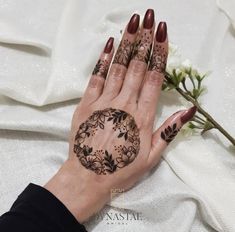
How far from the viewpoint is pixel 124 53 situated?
91 cm

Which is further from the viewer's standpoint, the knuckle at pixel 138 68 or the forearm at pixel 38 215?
the knuckle at pixel 138 68

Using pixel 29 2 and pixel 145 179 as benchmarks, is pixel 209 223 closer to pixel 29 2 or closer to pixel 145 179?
pixel 145 179

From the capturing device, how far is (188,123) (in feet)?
2.88

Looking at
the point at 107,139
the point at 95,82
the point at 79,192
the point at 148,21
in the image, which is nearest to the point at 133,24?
the point at 148,21

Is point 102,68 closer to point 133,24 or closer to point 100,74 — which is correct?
point 100,74

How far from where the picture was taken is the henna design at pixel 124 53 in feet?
2.96

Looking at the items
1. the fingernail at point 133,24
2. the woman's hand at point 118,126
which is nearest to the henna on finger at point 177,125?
the woman's hand at point 118,126

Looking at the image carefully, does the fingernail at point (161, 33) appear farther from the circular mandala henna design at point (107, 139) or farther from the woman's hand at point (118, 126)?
the circular mandala henna design at point (107, 139)

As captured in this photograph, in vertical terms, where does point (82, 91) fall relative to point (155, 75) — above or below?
below

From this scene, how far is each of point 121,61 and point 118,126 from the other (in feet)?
0.49

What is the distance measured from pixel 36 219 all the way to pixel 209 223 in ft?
1.12

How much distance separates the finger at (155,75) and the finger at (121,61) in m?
0.05

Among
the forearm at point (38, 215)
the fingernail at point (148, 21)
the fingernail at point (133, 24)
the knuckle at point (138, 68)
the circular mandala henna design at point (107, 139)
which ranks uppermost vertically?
the fingernail at point (148, 21)

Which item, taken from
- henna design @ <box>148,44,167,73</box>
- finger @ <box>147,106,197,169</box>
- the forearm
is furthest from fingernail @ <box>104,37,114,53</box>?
the forearm
